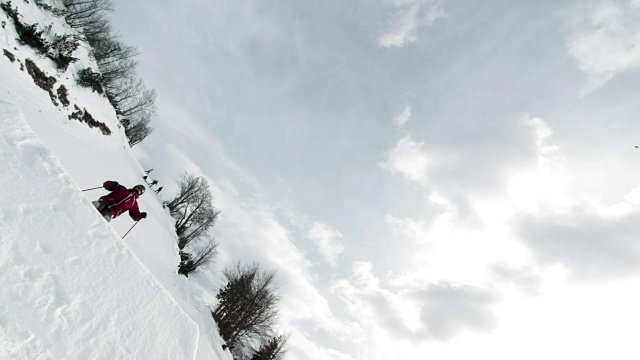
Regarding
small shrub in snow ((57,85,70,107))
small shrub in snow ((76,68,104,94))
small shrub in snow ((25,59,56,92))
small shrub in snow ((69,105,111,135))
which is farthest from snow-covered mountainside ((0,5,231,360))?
small shrub in snow ((76,68,104,94))

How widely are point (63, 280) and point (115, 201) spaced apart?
5113 mm

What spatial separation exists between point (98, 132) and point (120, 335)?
23.7m

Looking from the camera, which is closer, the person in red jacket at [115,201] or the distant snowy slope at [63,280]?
the distant snowy slope at [63,280]

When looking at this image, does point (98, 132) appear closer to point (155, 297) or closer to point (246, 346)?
point (155, 297)

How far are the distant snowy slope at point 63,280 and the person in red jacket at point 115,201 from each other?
9.84ft

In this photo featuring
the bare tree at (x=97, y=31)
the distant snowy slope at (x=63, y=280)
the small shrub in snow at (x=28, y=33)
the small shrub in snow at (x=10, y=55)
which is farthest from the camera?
the bare tree at (x=97, y=31)

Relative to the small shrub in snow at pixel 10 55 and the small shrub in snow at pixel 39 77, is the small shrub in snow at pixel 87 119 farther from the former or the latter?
the small shrub in snow at pixel 10 55

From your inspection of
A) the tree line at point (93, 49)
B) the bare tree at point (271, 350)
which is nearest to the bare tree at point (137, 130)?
the tree line at point (93, 49)

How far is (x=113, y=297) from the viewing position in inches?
220

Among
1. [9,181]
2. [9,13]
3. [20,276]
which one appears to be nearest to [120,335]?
[20,276]

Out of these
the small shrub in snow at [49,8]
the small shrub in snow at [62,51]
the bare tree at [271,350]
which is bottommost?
the bare tree at [271,350]

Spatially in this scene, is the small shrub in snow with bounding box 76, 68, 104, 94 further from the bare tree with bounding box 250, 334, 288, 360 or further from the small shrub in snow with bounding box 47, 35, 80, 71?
the bare tree with bounding box 250, 334, 288, 360

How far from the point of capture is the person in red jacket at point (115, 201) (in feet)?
29.5

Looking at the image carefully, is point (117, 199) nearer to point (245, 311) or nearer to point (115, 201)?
point (115, 201)
